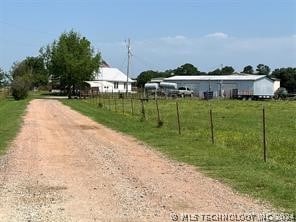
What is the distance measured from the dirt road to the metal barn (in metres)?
83.7

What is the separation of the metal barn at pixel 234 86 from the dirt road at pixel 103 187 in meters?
83.7

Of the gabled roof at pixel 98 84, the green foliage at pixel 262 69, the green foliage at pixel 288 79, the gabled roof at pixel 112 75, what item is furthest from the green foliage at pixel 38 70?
A: the green foliage at pixel 262 69

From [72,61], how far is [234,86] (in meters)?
31.2

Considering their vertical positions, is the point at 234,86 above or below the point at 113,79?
below

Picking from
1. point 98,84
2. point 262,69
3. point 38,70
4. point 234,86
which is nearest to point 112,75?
point 38,70

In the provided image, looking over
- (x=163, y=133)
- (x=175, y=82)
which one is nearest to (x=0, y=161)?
(x=163, y=133)

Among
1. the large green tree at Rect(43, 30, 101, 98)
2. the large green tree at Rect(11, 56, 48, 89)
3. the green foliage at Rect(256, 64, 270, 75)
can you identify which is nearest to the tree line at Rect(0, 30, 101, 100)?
the large green tree at Rect(43, 30, 101, 98)

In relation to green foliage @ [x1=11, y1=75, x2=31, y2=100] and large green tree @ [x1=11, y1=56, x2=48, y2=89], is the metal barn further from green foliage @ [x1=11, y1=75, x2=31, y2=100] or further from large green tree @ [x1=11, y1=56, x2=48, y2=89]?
green foliage @ [x1=11, y1=75, x2=31, y2=100]

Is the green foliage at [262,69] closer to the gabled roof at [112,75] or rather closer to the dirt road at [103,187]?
the gabled roof at [112,75]

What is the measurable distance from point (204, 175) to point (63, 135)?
10.7 metres

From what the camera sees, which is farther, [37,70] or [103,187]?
[37,70]

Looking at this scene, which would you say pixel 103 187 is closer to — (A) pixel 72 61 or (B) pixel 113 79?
(A) pixel 72 61

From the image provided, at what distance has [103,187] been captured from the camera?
1039 centimetres

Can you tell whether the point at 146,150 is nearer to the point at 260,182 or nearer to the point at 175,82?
the point at 260,182
